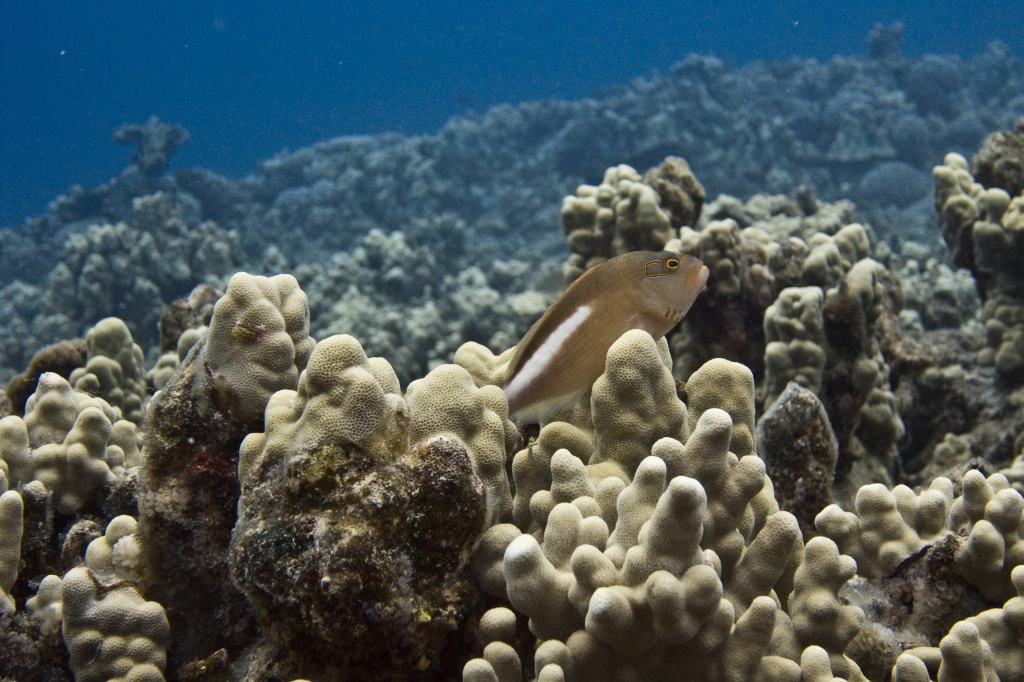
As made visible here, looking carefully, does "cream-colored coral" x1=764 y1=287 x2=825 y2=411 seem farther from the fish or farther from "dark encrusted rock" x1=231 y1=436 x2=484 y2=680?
"dark encrusted rock" x1=231 y1=436 x2=484 y2=680

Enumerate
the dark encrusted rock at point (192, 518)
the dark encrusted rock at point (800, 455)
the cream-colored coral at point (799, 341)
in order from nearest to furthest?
the dark encrusted rock at point (192, 518) < the dark encrusted rock at point (800, 455) < the cream-colored coral at point (799, 341)

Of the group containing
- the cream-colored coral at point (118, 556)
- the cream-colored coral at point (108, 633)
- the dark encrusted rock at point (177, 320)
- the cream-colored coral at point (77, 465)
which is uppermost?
the dark encrusted rock at point (177, 320)

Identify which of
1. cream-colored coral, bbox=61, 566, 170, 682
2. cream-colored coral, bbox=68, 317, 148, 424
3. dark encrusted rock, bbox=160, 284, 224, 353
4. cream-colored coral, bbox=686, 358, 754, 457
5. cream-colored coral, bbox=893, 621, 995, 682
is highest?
dark encrusted rock, bbox=160, 284, 224, 353

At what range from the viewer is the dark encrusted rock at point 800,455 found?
9.11 feet

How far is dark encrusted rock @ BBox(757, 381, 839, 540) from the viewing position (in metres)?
2.78

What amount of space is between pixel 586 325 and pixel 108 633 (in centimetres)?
176

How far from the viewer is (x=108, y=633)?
6.19 ft

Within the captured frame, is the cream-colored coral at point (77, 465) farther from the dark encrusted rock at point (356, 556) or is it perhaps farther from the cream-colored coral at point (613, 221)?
the cream-colored coral at point (613, 221)

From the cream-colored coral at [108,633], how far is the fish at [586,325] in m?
1.30

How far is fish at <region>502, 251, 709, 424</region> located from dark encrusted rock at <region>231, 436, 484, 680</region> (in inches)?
19.0

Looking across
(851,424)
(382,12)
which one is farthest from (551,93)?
(851,424)

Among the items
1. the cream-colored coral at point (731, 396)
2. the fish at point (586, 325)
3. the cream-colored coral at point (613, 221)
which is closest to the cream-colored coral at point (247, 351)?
the fish at point (586, 325)

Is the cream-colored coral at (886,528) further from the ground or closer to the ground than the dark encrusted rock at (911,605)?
further from the ground

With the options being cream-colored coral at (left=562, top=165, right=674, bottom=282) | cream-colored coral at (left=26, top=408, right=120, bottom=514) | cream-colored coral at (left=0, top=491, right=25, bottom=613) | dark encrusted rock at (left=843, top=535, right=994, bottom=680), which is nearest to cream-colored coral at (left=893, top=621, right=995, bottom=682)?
dark encrusted rock at (left=843, top=535, right=994, bottom=680)
